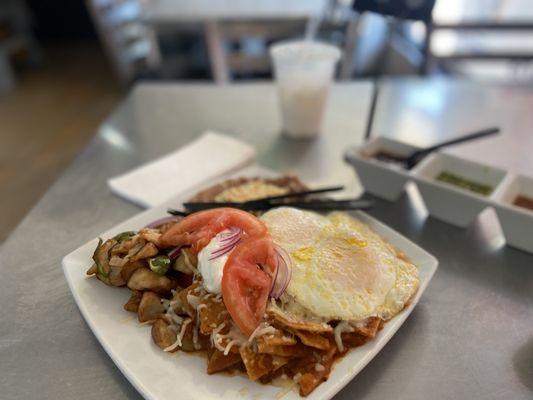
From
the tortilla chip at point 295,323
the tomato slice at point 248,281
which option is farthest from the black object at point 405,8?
the tortilla chip at point 295,323

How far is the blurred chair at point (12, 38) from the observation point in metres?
5.61

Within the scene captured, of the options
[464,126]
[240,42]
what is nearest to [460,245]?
[464,126]

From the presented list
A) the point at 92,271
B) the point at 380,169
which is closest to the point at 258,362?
the point at 92,271

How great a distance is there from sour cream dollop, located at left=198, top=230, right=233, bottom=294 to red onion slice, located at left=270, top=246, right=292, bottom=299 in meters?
0.13

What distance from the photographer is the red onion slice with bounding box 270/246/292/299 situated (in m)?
1.01

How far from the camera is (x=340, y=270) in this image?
1.04 metres

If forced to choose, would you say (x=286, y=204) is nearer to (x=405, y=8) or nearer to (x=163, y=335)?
(x=163, y=335)

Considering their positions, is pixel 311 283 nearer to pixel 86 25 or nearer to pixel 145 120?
pixel 145 120

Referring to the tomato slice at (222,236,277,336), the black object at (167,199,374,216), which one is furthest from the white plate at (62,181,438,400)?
the black object at (167,199,374,216)

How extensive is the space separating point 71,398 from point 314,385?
0.56m

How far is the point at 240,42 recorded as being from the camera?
471cm

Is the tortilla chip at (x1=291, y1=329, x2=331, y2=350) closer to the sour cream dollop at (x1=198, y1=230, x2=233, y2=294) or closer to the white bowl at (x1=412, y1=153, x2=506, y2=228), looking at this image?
the sour cream dollop at (x1=198, y1=230, x2=233, y2=294)

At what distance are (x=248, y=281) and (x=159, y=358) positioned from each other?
0.89 ft

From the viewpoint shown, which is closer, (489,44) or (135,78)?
(489,44)
